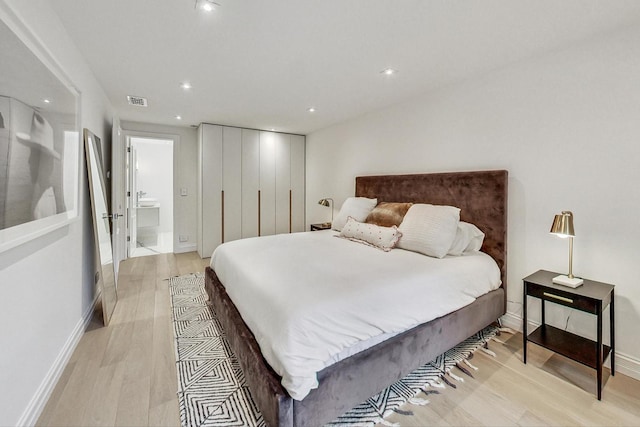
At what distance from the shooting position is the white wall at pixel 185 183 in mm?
5000

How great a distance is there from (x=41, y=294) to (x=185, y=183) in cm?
372

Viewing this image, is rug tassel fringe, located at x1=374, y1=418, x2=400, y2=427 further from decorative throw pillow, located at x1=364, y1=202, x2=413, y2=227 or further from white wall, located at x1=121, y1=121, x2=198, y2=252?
white wall, located at x1=121, y1=121, x2=198, y2=252

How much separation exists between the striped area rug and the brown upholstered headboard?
787 mm

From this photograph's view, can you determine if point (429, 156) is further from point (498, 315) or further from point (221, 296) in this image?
point (221, 296)

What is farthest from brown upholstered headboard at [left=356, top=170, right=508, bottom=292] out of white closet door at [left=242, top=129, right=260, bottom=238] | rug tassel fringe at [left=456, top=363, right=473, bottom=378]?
white closet door at [left=242, top=129, right=260, bottom=238]

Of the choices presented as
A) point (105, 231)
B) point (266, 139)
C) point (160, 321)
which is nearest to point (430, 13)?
point (160, 321)

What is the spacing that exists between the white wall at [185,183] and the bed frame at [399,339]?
110 inches

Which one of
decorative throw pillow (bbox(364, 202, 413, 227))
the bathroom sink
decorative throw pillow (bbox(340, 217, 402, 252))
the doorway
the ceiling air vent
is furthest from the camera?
the bathroom sink

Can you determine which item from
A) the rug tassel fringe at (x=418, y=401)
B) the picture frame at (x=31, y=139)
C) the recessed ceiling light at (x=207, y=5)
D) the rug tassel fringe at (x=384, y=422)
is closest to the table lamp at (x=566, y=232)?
the rug tassel fringe at (x=418, y=401)

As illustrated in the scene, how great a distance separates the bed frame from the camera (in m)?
1.33

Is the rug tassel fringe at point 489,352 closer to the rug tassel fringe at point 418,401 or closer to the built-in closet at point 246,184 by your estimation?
the rug tassel fringe at point 418,401

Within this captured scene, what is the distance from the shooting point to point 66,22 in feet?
6.24

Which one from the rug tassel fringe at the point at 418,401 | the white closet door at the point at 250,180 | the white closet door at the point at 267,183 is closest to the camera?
the rug tassel fringe at the point at 418,401

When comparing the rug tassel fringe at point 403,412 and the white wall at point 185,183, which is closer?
the rug tassel fringe at point 403,412
